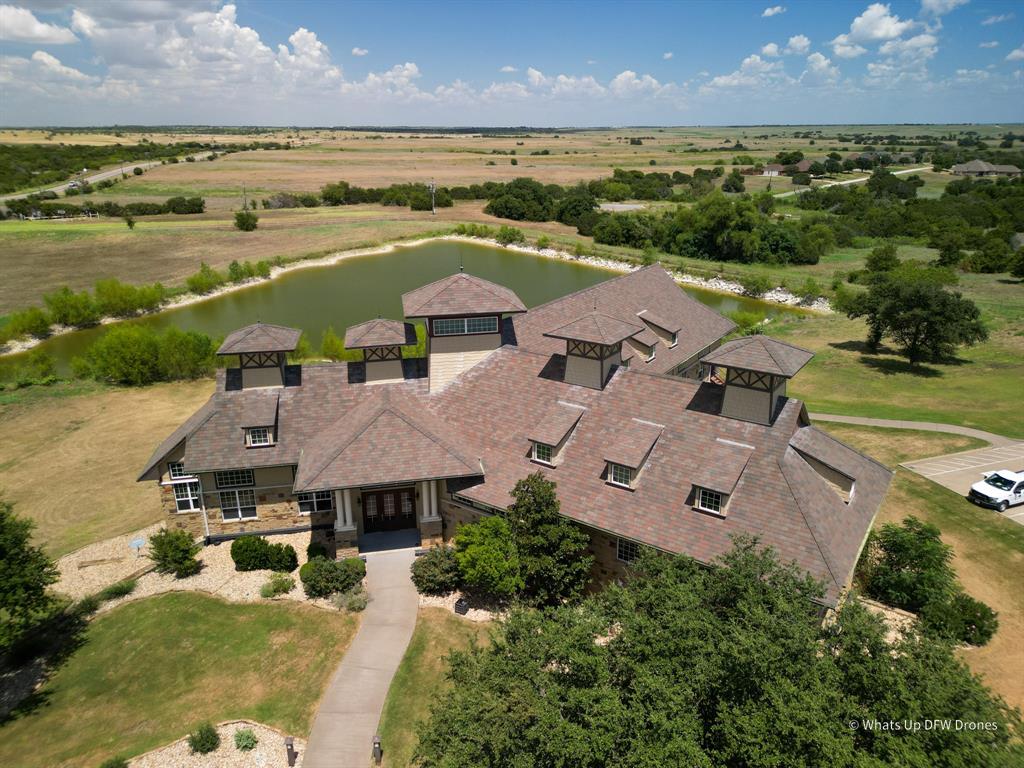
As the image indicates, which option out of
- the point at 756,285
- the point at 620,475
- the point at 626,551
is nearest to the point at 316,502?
the point at 620,475

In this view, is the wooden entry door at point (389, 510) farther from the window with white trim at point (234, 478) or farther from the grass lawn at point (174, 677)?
the window with white trim at point (234, 478)

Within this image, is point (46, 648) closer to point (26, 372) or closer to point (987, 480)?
point (26, 372)

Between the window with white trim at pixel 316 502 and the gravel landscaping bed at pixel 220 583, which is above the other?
the window with white trim at pixel 316 502

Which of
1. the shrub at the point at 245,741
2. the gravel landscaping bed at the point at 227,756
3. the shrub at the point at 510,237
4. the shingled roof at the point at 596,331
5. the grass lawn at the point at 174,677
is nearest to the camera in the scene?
the gravel landscaping bed at the point at 227,756

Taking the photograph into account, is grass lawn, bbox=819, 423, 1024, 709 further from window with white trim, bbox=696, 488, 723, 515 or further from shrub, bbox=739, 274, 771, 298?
shrub, bbox=739, 274, 771, 298

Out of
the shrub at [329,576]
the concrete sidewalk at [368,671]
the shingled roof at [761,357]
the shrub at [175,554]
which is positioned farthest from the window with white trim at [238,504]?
the shingled roof at [761,357]

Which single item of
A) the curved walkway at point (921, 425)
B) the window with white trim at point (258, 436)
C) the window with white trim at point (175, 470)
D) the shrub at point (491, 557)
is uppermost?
the window with white trim at point (258, 436)

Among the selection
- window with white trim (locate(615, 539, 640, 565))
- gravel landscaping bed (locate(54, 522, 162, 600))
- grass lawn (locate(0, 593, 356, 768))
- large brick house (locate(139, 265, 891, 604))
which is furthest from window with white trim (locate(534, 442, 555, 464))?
gravel landscaping bed (locate(54, 522, 162, 600))
